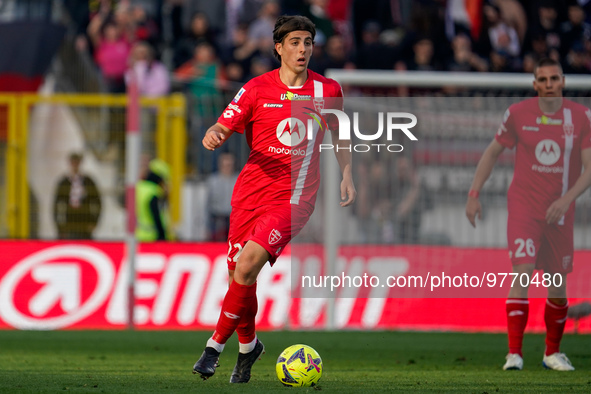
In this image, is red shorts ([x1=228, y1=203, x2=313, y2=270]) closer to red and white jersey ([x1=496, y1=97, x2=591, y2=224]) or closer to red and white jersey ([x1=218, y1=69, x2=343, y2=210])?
red and white jersey ([x1=218, y1=69, x2=343, y2=210])

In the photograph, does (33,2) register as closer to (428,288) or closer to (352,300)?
(352,300)

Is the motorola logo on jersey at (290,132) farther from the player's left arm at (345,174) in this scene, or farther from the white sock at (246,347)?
the white sock at (246,347)

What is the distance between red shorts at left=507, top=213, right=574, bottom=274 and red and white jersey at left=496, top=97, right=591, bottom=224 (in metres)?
0.08

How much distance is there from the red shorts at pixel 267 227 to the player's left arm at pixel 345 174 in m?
0.29

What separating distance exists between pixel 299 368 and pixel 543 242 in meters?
2.72

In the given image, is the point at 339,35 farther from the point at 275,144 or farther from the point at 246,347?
the point at 246,347

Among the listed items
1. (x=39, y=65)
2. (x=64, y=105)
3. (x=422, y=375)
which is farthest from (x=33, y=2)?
(x=422, y=375)

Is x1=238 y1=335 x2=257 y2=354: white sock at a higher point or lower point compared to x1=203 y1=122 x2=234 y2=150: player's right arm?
lower

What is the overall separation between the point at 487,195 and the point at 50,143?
263 inches

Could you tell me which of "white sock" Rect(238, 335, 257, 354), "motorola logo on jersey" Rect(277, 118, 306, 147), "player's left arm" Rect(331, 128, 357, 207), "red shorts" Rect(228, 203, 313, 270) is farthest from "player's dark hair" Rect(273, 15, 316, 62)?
"white sock" Rect(238, 335, 257, 354)

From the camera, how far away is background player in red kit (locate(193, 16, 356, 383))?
6.57 m

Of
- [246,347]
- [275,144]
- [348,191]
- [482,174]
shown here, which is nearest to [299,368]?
[246,347]

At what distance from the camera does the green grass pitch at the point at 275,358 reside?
6.47 m

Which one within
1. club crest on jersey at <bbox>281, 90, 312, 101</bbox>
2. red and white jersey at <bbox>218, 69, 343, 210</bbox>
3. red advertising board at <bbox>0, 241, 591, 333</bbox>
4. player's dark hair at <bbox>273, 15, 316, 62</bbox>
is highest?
player's dark hair at <bbox>273, 15, 316, 62</bbox>
